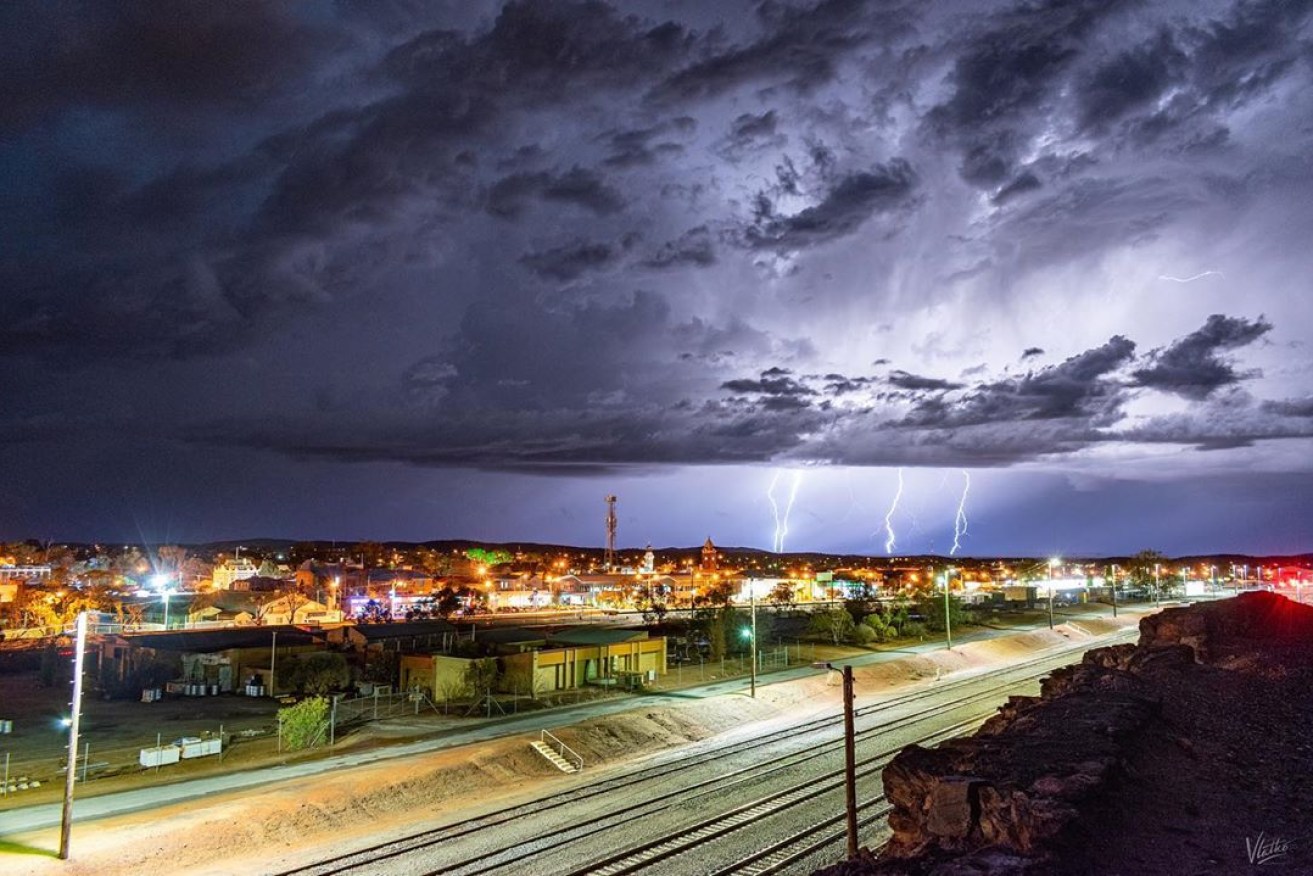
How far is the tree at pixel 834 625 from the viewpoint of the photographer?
273 ft

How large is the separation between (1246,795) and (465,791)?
955 inches

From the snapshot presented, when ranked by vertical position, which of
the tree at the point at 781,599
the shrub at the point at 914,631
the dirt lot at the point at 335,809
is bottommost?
the shrub at the point at 914,631

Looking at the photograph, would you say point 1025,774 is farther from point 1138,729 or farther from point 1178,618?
point 1178,618

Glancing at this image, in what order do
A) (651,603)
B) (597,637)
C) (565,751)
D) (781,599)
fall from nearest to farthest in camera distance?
(565,751) < (597,637) < (651,603) < (781,599)

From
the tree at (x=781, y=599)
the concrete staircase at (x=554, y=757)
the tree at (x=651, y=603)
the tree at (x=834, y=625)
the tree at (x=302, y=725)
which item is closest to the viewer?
the concrete staircase at (x=554, y=757)

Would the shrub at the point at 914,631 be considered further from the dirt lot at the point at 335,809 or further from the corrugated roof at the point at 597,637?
the dirt lot at the point at 335,809

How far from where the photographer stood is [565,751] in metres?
36.0

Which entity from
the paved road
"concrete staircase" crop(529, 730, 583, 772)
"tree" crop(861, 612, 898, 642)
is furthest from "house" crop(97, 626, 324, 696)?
"tree" crop(861, 612, 898, 642)

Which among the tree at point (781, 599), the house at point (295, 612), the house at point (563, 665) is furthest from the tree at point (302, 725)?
the tree at point (781, 599)

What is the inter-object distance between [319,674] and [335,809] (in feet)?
91.5

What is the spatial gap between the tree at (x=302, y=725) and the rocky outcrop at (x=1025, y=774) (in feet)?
91.7

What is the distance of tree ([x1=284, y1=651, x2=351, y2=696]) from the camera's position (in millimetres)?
52706

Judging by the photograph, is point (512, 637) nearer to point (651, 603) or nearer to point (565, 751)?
point (565, 751)

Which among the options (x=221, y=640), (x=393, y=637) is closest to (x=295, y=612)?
(x=393, y=637)
